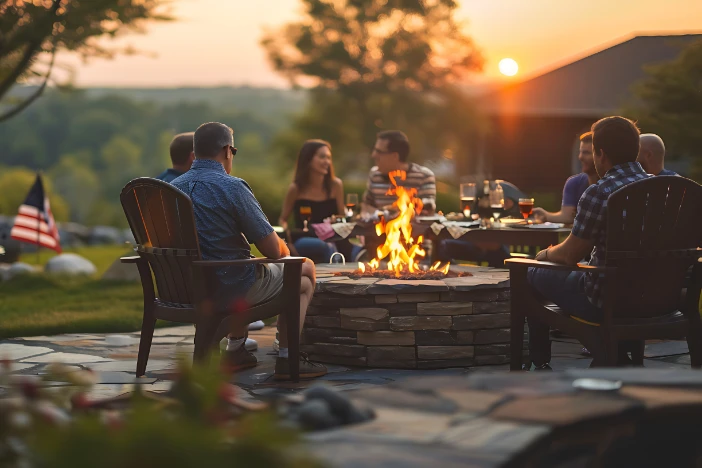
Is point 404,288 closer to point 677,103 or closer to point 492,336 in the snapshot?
point 492,336

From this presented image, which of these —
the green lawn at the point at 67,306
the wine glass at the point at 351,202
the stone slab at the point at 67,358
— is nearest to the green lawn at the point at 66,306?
the green lawn at the point at 67,306

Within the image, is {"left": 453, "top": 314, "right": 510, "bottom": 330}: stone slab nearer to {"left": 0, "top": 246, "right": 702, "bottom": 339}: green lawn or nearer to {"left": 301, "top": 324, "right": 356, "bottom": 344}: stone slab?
{"left": 301, "top": 324, "right": 356, "bottom": 344}: stone slab

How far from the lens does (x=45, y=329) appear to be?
23.9ft

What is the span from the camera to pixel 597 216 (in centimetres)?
451

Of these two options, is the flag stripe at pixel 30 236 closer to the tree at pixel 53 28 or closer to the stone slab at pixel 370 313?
the tree at pixel 53 28

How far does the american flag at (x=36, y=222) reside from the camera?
12562 mm

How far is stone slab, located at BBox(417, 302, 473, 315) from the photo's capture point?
563 cm

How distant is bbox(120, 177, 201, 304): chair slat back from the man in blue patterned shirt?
0.15 m

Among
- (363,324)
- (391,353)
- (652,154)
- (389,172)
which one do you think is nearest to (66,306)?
(389,172)

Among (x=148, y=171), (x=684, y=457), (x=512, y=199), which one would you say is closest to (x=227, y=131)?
(x=684, y=457)

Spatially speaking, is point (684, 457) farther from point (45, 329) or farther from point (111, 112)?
point (111, 112)

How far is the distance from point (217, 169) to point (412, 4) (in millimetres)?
33544

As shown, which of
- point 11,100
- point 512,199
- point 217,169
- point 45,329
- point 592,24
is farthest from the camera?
point 592,24

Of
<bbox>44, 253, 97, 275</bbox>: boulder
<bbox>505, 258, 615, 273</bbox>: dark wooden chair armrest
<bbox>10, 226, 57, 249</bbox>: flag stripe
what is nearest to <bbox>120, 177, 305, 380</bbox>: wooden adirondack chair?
<bbox>505, 258, 615, 273</bbox>: dark wooden chair armrest
